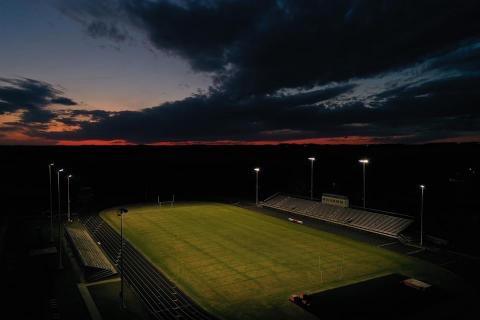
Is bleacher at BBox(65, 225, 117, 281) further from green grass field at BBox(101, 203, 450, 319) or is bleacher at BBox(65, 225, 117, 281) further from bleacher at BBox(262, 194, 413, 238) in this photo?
bleacher at BBox(262, 194, 413, 238)

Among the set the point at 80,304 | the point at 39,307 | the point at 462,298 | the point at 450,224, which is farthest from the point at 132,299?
the point at 450,224

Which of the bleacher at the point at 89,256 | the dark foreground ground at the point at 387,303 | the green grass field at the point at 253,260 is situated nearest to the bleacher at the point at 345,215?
the green grass field at the point at 253,260

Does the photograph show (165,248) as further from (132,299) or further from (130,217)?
(130,217)

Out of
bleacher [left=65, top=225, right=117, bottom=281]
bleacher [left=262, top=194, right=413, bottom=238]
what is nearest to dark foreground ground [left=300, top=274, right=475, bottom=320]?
bleacher [left=262, top=194, right=413, bottom=238]

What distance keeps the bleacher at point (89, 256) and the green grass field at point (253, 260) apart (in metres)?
5.04

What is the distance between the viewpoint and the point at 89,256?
39062 millimetres

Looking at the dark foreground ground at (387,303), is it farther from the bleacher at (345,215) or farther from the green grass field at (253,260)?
the bleacher at (345,215)

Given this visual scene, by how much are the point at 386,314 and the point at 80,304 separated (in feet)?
79.5

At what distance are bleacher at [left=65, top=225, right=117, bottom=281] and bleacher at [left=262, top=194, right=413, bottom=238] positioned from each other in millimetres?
36314

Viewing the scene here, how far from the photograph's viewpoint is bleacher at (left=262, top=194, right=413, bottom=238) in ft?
165

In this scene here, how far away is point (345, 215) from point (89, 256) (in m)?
40.0

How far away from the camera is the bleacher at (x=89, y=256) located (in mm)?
34381

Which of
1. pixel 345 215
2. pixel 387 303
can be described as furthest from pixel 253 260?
pixel 345 215

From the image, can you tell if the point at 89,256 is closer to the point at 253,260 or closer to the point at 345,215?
the point at 253,260
